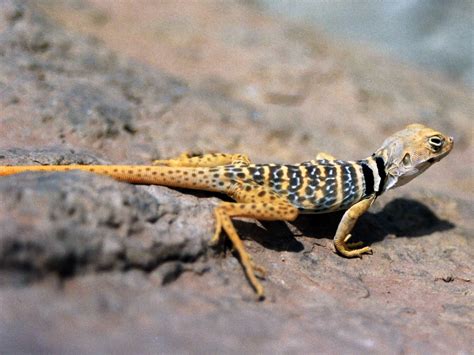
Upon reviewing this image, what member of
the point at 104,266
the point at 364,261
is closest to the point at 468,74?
the point at 364,261

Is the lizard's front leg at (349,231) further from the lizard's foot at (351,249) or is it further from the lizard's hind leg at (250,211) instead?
the lizard's hind leg at (250,211)

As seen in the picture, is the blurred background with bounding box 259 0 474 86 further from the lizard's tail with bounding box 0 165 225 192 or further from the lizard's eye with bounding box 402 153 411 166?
the lizard's tail with bounding box 0 165 225 192

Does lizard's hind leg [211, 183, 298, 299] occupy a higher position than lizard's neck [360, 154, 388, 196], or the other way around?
lizard's neck [360, 154, 388, 196]

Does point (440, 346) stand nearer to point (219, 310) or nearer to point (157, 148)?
point (219, 310)

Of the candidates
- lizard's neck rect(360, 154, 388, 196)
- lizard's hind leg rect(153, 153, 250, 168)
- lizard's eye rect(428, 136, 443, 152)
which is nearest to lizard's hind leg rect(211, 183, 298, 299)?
lizard's hind leg rect(153, 153, 250, 168)

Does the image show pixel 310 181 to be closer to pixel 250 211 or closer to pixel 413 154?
pixel 250 211

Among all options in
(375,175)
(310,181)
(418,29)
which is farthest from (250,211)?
(418,29)

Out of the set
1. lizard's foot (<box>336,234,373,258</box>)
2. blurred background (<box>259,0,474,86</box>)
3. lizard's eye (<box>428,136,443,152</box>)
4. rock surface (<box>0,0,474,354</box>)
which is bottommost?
lizard's foot (<box>336,234,373,258</box>)
